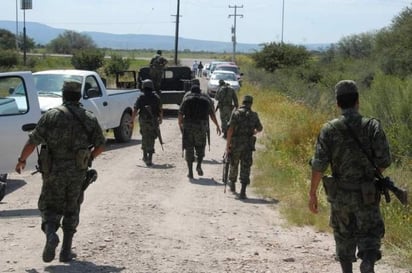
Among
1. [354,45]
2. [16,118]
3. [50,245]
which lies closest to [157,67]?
[16,118]

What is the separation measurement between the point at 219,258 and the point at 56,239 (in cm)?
170

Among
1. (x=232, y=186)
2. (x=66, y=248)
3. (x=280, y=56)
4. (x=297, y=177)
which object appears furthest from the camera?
(x=280, y=56)

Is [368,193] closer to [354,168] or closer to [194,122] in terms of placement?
[354,168]

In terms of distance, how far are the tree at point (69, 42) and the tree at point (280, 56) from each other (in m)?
83.9

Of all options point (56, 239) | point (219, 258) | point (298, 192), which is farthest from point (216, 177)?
point (56, 239)

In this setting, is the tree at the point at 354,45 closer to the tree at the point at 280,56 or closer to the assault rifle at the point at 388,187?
the tree at the point at 280,56

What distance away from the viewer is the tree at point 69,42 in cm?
14062

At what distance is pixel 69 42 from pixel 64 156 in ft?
469

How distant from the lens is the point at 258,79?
42.2 metres

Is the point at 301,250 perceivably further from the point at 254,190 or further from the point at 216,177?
the point at 216,177

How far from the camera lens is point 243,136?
10328 mm

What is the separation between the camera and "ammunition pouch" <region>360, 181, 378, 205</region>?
209 inches

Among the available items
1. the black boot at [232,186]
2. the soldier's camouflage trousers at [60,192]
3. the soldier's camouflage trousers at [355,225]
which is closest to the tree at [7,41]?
the black boot at [232,186]

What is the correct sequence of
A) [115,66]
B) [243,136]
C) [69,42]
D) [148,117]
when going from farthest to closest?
[69,42]
[115,66]
[148,117]
[243,136]
